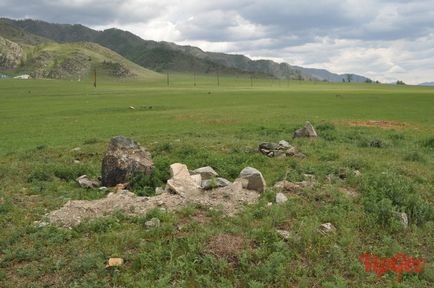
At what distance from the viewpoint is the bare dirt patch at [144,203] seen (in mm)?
10531

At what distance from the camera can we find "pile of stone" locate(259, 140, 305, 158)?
17312mm

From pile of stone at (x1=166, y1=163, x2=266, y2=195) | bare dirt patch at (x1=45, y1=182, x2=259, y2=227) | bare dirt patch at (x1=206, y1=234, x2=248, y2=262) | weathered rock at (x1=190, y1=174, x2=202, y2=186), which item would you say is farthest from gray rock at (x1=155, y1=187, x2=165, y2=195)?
bare dirt patch at (x1=206, y1=234, x2=248, y2=262)

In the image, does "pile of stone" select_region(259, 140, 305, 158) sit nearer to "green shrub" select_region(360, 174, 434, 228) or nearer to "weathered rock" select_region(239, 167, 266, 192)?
"green shrub" select_region(360, 174, 434, 228)

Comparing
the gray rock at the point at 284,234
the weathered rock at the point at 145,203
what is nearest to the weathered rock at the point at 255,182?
the weathered rock at the point at 145,203

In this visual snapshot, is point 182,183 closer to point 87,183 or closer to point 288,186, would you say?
point 288,186

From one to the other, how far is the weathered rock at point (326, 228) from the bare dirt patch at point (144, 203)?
6.89 ft

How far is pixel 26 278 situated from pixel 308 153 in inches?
487

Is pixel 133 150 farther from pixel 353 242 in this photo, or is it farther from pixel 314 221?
pixel 353 242

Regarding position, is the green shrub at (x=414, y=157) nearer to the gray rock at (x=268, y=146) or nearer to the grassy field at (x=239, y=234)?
the grassy field at (x=239, y=234)

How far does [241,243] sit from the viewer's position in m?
9.25

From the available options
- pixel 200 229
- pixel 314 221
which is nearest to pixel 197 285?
pixel 200 229

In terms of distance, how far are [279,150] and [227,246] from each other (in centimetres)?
903

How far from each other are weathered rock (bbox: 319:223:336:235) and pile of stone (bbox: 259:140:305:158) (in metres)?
6.94

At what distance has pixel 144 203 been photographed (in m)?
11.2
